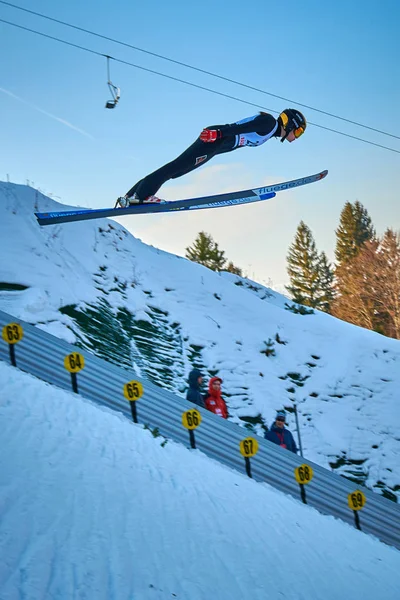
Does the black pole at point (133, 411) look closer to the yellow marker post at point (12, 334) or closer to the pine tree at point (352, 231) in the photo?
the yellow marker post at point (12, 334)

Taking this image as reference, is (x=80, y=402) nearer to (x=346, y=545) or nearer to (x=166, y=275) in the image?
(x=346, y=545)

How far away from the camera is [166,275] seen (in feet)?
50.7

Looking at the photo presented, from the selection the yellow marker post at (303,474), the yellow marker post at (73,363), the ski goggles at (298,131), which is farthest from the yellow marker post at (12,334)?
the ski goggles at (298,131)

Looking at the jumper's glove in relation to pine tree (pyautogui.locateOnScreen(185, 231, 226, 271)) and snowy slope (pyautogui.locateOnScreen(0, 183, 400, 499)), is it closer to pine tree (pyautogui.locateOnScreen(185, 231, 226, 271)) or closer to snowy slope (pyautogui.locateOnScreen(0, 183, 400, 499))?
snowy slope (pyautogui.locateOnScreen(0, 183, 400, 499))

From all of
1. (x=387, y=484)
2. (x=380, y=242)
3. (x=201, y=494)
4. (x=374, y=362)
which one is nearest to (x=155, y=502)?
(x=201, y=494)

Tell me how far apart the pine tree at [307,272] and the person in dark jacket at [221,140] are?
33.5 m

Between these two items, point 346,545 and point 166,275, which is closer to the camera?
point 346,545

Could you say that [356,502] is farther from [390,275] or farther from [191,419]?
[390,275]

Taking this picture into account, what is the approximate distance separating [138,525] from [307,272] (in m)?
40.5

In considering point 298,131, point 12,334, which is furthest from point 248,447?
point 298,131

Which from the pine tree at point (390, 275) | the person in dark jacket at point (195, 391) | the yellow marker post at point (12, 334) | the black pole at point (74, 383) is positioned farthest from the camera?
the pine tree at point (390, 275)

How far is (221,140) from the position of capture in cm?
771

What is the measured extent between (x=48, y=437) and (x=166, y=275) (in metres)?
11.1

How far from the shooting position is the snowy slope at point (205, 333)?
33.3 ft
